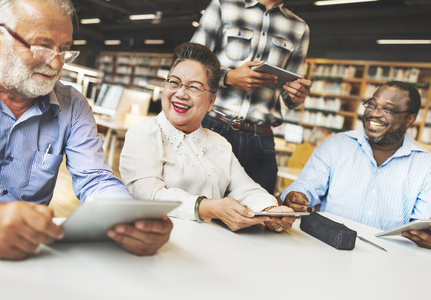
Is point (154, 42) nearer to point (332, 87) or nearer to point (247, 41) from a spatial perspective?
point (332, 87)

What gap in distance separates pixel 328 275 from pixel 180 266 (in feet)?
1.31

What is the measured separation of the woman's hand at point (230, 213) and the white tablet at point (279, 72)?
77cm

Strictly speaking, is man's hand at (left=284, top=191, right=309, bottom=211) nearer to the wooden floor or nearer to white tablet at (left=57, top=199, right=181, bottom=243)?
white tablet at (left=57, top=199, right=181, bottom=243)

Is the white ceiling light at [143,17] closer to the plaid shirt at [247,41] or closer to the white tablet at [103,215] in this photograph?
the plaid shirt at [247,41]

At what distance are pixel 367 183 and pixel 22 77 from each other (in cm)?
181

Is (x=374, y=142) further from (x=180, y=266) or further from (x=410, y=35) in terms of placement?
(x=410, y=35)

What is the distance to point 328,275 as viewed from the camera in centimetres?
100

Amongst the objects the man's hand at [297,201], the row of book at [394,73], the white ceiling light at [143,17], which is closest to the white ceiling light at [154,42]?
the white ceiling light at [143,17]

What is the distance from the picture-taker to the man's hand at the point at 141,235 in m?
0.83

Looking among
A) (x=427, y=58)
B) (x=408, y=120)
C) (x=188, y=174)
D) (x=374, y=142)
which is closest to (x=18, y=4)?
(x=188, y=174)

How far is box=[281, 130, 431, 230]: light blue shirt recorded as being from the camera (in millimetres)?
2100

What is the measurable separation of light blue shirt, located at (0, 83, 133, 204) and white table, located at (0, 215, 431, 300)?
373 mm

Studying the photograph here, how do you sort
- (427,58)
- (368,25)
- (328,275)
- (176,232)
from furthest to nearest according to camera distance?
(368,25), (427,58), (176,232), (328,275)

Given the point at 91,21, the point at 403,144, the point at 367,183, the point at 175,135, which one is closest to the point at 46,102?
the point at 175,135
